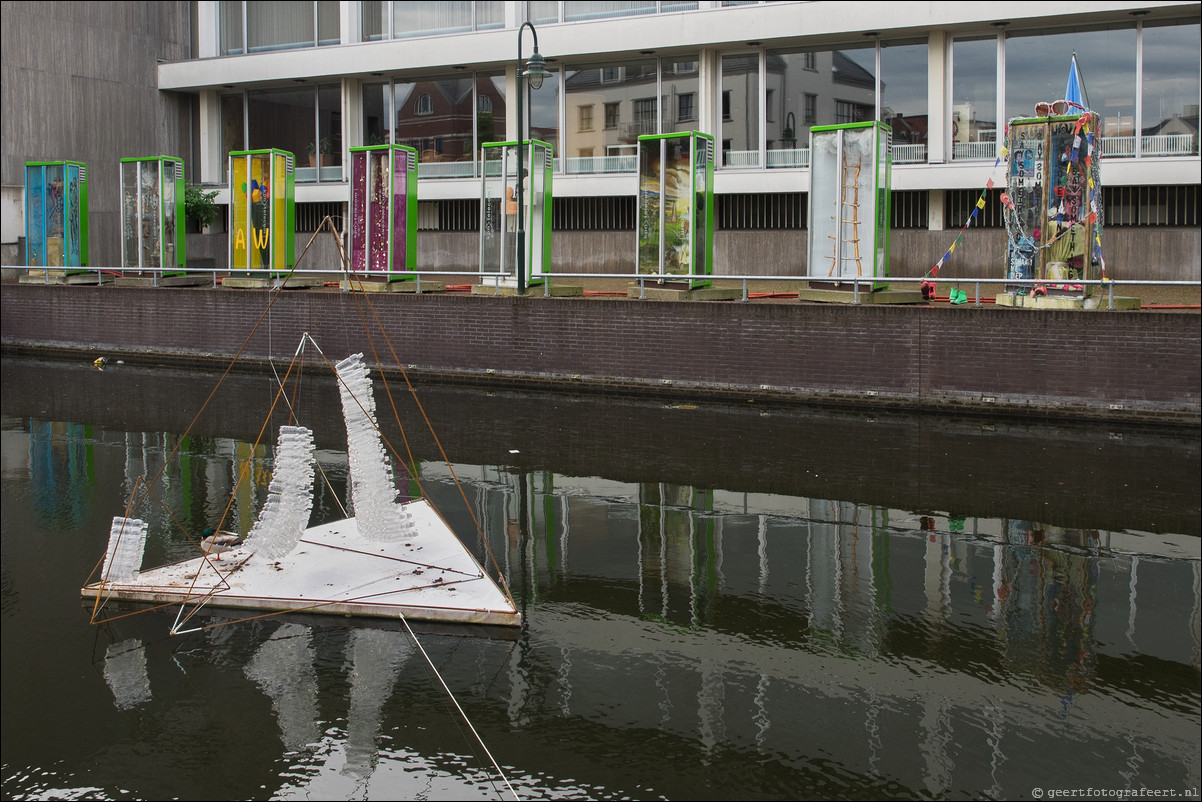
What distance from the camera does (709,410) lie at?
19.6 meters

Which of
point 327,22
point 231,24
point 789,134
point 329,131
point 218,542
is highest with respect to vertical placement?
point 231,24

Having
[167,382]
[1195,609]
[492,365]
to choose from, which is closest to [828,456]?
[1195,609]

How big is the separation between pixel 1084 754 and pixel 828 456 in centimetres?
876

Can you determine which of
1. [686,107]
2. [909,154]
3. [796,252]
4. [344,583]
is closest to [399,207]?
[686,107]

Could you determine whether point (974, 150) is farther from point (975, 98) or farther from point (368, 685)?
point (368, 685)

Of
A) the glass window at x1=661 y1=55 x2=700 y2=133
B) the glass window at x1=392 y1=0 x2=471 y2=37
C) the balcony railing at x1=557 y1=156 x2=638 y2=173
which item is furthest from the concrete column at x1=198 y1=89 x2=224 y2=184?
the glass window at x1=661 y1=55 x2=700 y2=133

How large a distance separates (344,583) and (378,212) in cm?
1882

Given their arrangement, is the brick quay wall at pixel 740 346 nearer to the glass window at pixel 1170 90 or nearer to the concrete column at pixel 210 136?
the glass window at pixel 1170 90

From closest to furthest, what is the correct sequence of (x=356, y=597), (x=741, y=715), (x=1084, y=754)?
(x=1084, y=754), (x=741, y=715), (x=356, y=597)

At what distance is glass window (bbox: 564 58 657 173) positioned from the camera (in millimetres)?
32031

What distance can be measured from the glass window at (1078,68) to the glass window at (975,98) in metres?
0.40

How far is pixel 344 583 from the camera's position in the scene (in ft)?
31.0

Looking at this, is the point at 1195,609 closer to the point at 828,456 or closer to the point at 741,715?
the point at 741,715

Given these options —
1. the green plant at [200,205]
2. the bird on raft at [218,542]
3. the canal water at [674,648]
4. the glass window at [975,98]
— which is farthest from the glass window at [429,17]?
the bird on raft at [218,542]
